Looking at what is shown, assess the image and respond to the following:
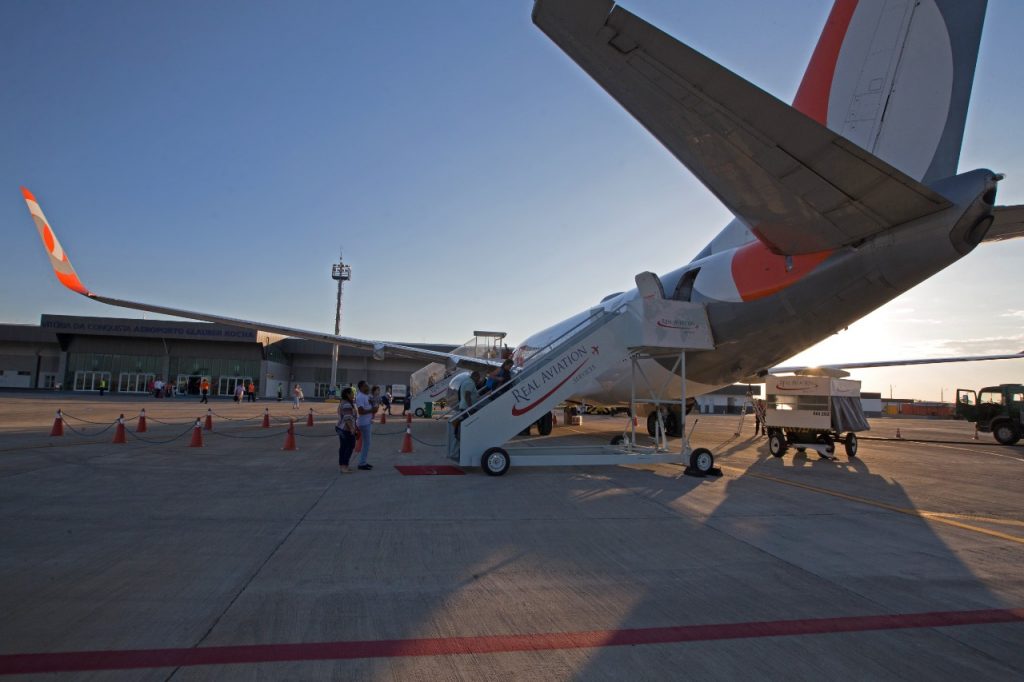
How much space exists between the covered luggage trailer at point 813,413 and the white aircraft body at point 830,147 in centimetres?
461

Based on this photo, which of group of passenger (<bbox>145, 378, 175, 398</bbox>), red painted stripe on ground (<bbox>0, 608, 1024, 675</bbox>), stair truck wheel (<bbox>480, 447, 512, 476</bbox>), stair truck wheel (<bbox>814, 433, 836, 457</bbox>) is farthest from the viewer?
group of passenger (<bbox>145, 378, 175, 398</bbox>)

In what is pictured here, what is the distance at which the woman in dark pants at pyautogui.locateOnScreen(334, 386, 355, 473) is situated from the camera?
380 inches

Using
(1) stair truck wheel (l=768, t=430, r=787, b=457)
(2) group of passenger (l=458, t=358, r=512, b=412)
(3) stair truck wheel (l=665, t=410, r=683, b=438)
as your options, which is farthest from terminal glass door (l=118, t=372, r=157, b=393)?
(1) stair truck wheel (l=768, t=430, r=787, b=457)

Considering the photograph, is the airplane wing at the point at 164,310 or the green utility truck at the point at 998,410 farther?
the green utility truck at the point at 998,410

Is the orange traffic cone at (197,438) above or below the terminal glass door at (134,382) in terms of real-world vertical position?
below

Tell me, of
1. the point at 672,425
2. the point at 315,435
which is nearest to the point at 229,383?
the point at 315,435

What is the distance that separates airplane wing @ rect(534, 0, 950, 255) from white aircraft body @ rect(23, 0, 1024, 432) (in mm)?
14

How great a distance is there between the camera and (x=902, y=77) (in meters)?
6.89

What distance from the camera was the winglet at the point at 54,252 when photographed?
1077cm

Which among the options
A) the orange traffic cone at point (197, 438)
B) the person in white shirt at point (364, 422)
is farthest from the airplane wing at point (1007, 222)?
the orange traffic cone at point (197, 438)

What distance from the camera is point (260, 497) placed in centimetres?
728

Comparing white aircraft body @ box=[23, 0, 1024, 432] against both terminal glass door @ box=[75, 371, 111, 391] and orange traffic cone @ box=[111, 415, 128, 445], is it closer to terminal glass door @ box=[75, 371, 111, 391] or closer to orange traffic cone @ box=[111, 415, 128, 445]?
orange traffic cone @ box=[111, 415, 128, 445]

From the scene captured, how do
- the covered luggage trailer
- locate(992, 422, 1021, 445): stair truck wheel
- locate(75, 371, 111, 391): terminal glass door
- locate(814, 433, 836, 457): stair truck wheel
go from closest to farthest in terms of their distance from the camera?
1. the covered luggage trailer
2. locate(814, 433, 836, 457): stair truck wheel
3. locate(992, 422, 1021, 445): stair truck wheel
4. locate(75, 371, 111, 391): terminal glass door

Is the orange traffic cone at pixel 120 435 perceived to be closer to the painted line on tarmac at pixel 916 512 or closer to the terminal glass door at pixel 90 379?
the painted line on tarmac at pixel 916 512
